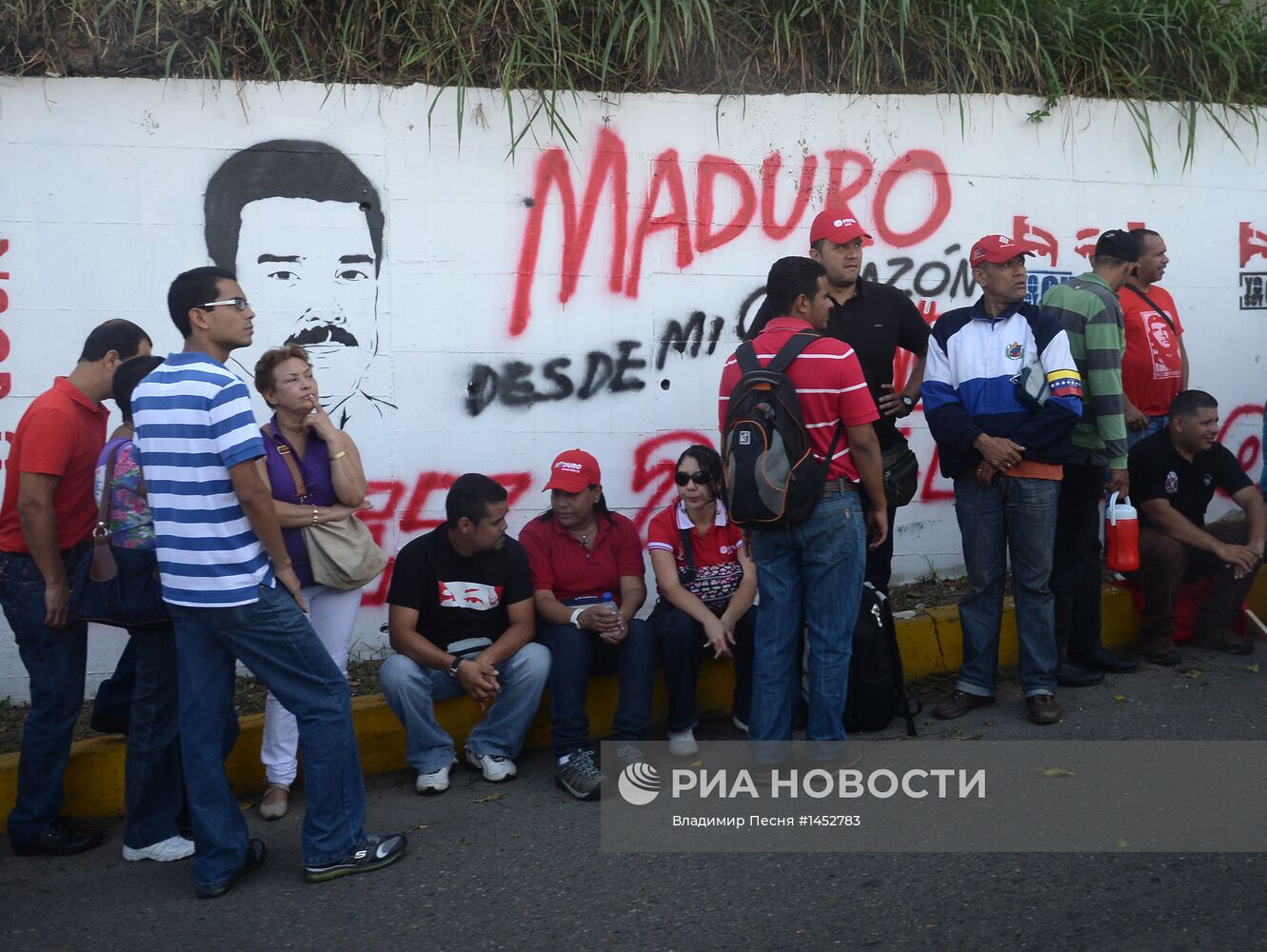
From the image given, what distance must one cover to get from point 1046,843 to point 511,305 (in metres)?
3.15

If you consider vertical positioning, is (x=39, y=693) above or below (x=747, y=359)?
below

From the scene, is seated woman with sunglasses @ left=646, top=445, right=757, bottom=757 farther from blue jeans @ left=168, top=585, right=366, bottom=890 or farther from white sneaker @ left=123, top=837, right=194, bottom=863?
white sneaker @ left=123, top=837, right=194, bottom=863

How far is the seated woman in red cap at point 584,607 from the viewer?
4719 millimetres

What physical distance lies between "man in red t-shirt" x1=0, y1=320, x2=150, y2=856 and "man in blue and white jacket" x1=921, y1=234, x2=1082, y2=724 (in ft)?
9.54

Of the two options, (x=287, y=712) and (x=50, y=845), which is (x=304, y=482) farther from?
(x=50, y=845)

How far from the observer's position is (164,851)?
410 centimetres

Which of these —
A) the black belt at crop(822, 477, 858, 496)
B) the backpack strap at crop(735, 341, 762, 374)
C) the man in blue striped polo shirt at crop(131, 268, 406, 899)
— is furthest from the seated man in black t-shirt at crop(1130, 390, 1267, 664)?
the man in blue striped polo shirt at crop(131, 268, 406, 899)

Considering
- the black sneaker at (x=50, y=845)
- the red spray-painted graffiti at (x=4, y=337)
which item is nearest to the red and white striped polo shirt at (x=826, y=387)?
the black sneaker at (x=50, y=845)

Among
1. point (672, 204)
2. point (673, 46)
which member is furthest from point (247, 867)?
point (673, 46)

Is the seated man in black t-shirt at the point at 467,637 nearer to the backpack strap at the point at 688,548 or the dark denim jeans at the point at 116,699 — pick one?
the backpack strap at the point at 688,548

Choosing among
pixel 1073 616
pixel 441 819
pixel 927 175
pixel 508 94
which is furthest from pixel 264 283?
pixel 1073 616

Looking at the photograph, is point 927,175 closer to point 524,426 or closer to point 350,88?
point 524,426

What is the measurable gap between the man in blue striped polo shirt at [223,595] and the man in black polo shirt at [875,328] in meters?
2.25

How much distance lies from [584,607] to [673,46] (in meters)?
2.63
